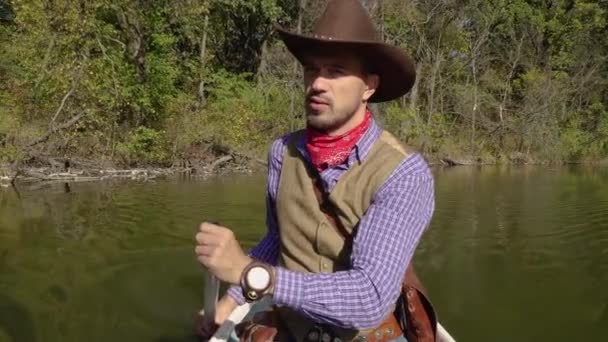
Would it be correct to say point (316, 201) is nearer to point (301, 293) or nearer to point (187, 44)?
point (301, 293)

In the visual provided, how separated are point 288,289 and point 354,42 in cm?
75

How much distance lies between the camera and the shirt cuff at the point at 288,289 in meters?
1.62

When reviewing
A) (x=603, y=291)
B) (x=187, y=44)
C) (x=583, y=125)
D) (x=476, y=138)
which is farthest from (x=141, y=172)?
(x=583, y=125)

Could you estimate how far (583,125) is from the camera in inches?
1180

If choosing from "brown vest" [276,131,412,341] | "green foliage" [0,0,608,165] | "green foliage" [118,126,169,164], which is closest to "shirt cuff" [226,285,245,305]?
"brown vest" [276,131,412,341]

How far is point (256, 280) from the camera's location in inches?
62.9

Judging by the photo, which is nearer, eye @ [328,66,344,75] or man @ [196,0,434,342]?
man @ [196,0,434,342]

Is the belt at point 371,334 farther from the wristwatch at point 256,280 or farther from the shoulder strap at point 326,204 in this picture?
the wristwatch at point 256,280

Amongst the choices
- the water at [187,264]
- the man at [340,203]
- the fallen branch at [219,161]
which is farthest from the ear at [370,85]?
the fallen branch at [219,161]

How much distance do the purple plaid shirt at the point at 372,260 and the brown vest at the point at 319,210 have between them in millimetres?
40

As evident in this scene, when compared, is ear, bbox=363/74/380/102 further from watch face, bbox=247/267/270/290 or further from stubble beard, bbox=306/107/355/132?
watch face, bbox=247/267/270/290

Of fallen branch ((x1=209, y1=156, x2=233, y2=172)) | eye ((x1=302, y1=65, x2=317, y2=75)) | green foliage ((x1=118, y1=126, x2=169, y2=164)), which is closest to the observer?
eye ((x1=302, y1=65, x2=317, y2=75))

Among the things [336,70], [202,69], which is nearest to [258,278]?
[336,70]

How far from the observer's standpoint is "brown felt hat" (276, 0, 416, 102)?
192 centimetres
